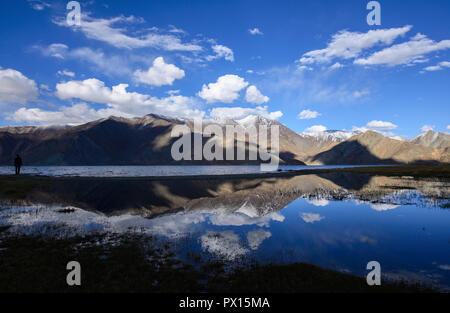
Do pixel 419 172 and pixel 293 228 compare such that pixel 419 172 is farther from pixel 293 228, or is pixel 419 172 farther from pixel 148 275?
pixel 148 275

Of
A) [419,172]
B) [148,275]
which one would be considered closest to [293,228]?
[148,275]

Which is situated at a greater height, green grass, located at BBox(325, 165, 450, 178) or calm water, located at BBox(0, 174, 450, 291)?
green grass, located at BBox(325, 165, 450, 178)

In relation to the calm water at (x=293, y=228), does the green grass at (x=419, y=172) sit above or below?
above

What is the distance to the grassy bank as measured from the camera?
9773mm

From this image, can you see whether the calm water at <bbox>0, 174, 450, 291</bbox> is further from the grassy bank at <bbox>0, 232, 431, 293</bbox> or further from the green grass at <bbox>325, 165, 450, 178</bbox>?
the green grass at <bbox>325, 165, 450, 178</bbox>

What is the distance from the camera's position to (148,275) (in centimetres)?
1084

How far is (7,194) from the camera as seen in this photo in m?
37.6

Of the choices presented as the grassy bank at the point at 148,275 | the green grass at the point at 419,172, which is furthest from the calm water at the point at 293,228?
the green grass at the point at 419,172

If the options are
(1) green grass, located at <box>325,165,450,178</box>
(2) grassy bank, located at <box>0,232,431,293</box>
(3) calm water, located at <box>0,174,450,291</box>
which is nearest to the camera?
(2) grassy bank, located at <box>0,232,431,293</box>

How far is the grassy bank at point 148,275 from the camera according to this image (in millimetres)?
9773

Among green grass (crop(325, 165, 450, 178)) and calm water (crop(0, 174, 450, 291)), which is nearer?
calm water (crop(0, 174, 450, 291))

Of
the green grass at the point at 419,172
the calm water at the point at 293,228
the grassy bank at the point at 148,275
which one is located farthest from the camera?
the green grass at the point at 419,172

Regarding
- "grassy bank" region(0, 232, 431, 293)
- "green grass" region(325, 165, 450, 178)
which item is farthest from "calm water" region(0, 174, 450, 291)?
"green grass" region(325, 165, 450, 178)

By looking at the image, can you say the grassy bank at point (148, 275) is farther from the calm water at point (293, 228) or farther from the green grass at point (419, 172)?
the green grass at point (419, 172)
